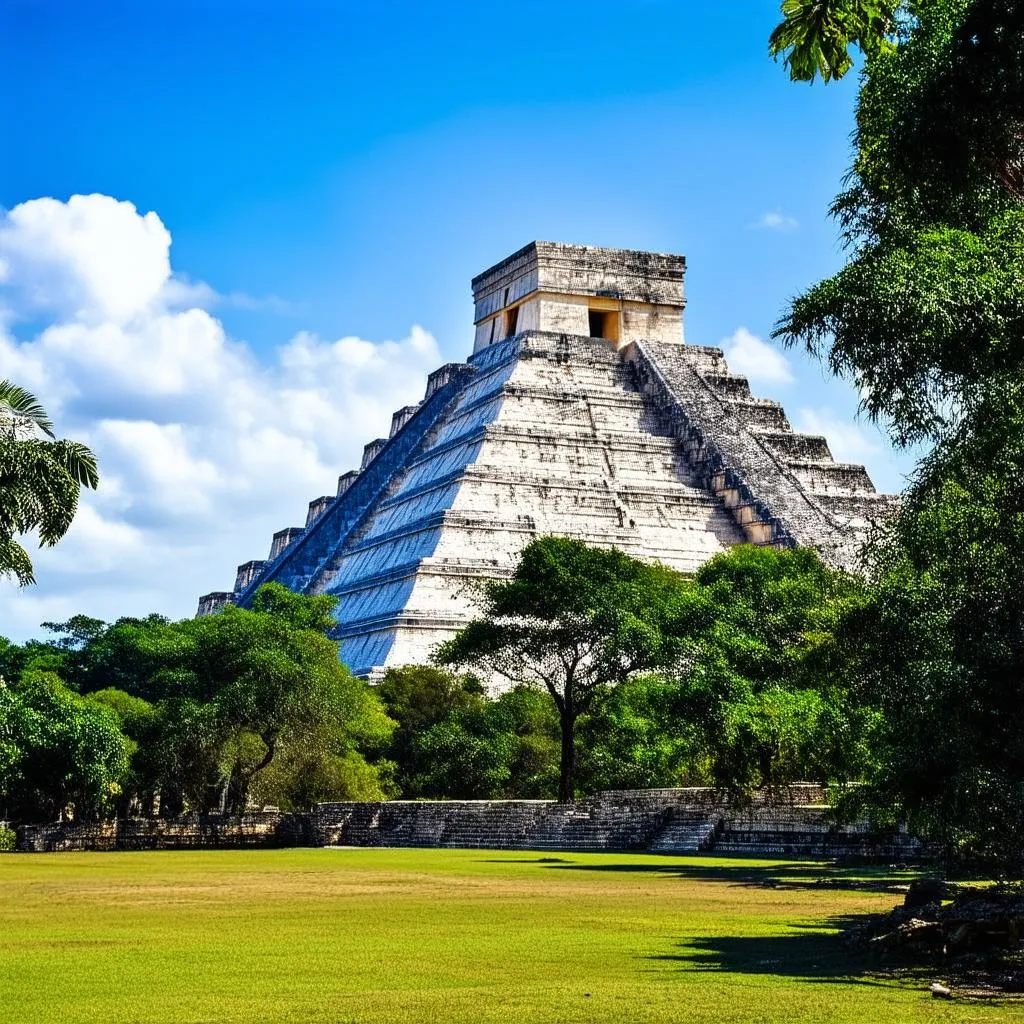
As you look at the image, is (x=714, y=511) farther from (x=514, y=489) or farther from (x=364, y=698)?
(x=364, y=698)

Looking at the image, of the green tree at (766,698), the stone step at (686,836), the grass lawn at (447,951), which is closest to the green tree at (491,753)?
the green tree at (766,698)

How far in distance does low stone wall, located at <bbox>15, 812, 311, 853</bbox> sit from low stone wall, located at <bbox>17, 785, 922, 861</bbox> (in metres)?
0.02

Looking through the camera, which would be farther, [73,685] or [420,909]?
[73,685]

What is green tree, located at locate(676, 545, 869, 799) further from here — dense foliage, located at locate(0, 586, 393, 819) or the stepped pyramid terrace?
the stepped pyramid terrace

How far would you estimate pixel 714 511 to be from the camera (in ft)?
162

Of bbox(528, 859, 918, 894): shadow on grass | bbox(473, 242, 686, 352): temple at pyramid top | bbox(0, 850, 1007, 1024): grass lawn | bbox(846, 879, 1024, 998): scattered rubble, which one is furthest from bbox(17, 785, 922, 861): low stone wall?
bbox(473, 242, 686, 352): temple at pyramid top

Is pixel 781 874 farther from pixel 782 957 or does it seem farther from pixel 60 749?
pixel 60 749

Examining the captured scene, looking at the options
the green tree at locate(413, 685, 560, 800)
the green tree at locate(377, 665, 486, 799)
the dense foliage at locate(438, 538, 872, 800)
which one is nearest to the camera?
the dense foliage at locate(438, 538, 872, 800)

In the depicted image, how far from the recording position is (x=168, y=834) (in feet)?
103

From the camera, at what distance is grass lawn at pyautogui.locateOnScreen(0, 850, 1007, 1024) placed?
7867 mm

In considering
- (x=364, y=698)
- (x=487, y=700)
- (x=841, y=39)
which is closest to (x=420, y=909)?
(x=841, y=39)

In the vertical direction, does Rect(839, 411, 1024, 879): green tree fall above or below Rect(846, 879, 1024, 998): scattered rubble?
above

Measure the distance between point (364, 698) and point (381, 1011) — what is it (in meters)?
27.9

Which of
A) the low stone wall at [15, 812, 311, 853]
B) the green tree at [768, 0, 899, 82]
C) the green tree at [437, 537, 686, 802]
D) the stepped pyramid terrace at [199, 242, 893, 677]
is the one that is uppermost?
the stepped pyramid terrace at [199, 242, 893, 677]
